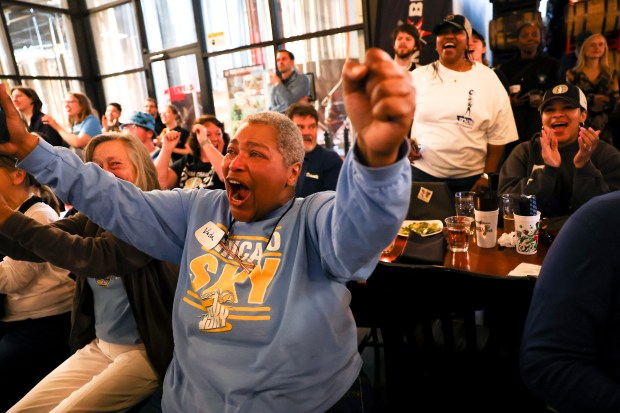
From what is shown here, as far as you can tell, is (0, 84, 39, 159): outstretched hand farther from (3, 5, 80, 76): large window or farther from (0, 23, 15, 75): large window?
(3, 5, 80, 76): large window

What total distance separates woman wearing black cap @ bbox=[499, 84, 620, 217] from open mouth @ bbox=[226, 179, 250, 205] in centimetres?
151

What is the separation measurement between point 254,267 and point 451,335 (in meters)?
0.61

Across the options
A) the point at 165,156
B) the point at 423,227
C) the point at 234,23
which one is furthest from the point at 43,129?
the point at 423,227

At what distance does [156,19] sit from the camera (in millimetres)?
7137

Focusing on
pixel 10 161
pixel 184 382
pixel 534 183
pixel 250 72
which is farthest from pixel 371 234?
pixel 250 72

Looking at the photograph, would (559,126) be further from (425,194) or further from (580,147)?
(425,194)

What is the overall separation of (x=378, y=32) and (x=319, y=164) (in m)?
3.13

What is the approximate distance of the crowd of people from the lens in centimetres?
86

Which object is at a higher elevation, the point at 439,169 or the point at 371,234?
the point at 371,234

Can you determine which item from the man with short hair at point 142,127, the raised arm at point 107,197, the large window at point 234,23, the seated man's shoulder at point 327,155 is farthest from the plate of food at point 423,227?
the large window at point 234,23

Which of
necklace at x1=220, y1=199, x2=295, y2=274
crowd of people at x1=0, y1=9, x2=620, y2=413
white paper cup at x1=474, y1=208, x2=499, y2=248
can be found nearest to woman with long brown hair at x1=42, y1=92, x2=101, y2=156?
crowd of people at x1=0, y1=9, x2=620, y2=413

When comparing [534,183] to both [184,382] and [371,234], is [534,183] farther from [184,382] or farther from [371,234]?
[184,382]

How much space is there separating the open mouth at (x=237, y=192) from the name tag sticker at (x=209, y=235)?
0.11 metres

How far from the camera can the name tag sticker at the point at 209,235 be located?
125cm
